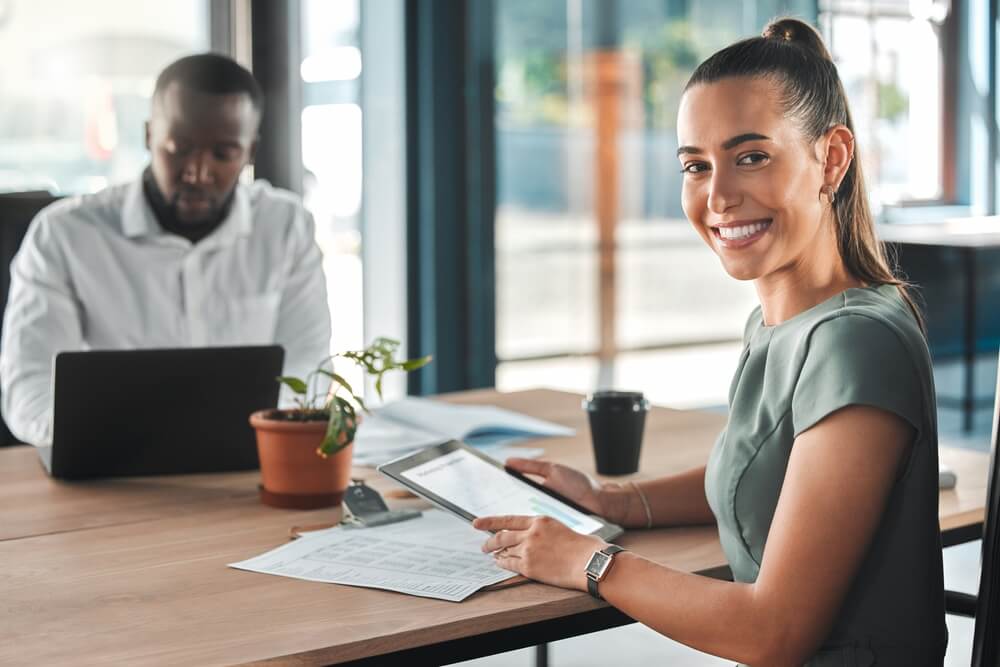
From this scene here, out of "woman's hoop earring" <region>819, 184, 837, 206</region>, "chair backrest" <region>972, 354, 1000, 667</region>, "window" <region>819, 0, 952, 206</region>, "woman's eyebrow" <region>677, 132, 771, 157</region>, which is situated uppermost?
"window" <region>819, 0, 952, 206</region>

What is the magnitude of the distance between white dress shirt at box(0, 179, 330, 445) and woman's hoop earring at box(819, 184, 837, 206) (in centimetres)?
149

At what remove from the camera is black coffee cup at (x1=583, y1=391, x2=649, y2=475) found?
1.66 metres

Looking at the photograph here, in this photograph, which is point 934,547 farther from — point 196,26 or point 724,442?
point 196,26

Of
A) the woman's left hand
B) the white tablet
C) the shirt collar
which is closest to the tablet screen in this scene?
the white tablet

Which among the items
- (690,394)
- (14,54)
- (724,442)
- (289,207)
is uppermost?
(14,54)

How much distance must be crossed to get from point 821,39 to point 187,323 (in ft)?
5.36

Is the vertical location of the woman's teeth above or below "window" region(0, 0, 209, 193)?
below

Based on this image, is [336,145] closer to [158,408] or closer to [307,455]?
[158,408]

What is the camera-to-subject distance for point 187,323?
257 cm

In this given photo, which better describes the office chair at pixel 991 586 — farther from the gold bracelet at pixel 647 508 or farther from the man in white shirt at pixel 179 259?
the man in white shirt at pixel 179 259

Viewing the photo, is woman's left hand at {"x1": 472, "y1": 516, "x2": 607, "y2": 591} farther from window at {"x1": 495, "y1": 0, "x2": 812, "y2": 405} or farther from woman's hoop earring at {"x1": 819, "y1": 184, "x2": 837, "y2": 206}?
window at {"x1": 495, "y1": 0, "x2": 812, "y2": 405}

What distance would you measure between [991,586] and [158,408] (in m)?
1.06

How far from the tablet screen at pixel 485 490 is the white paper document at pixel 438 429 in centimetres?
31

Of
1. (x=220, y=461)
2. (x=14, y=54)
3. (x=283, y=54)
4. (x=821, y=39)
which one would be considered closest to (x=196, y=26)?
(x=283, y=54)
